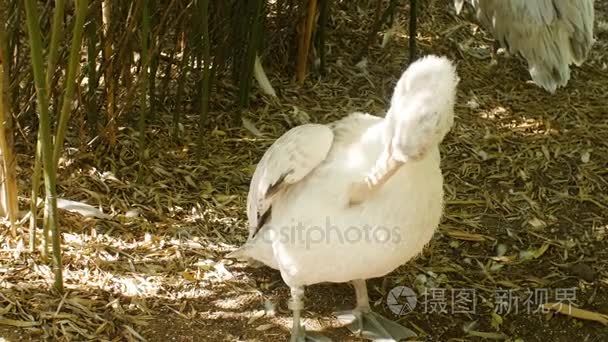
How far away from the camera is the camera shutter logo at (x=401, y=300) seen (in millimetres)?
2697

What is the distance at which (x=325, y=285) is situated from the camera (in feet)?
9.12

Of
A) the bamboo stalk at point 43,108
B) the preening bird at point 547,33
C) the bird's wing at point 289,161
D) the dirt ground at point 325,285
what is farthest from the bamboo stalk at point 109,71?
the preening bird at point 547,33

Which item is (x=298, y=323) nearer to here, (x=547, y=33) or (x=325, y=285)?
(x=325, y=285)

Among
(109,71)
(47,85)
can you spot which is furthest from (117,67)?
(47,85)

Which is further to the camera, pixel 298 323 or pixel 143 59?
pixel 143 59

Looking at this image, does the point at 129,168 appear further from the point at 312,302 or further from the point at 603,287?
the point at 603,287

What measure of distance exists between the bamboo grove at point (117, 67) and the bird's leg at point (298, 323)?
0.70 meters

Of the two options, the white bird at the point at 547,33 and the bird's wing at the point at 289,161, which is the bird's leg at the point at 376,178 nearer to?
the bird's wing at the point at 289,161

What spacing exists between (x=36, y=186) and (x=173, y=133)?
0.99 meters

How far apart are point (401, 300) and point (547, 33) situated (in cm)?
181

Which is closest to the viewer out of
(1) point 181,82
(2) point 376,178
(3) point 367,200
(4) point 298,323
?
(2) point 376,178

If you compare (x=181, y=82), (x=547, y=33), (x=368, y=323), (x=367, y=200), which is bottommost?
(x=368, y=323)

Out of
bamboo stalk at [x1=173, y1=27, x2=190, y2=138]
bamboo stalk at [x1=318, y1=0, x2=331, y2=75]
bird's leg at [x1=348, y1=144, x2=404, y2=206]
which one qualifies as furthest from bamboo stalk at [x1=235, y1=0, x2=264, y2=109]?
bird's leg at [x1=348, y1=144, x2=404, y2=206]

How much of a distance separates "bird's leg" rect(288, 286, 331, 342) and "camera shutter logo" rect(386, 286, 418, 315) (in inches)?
11.2
